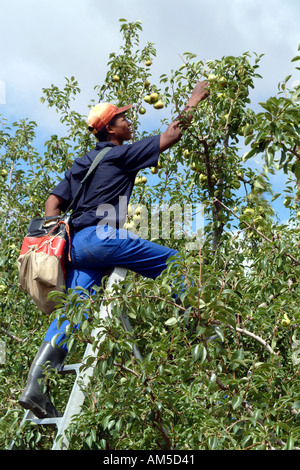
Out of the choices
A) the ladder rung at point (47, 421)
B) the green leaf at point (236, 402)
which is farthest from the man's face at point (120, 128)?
the green leaf at point (236, 402)

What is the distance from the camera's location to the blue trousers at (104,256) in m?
2.99

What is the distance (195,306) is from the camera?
2.18 m

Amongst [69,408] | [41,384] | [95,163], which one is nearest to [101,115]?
[95,163]

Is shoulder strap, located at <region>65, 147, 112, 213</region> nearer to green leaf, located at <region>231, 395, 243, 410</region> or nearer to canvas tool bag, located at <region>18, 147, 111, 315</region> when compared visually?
canvas tool bag, located at <region>18, 147, 111, 315</region>

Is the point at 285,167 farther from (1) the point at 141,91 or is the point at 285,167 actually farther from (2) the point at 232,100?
(1) the point at 141,91

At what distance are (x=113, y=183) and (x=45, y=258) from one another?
1.89ft

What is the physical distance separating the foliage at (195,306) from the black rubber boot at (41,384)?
0.30 ft

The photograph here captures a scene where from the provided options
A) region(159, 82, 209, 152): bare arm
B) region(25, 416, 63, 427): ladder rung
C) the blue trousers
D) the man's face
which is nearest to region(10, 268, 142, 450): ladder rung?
region(25, 416, 63, 427): ladder rung

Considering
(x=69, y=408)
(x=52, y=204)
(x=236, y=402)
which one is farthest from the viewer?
(x=52, y=204)

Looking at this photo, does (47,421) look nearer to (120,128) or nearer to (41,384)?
(41,384)

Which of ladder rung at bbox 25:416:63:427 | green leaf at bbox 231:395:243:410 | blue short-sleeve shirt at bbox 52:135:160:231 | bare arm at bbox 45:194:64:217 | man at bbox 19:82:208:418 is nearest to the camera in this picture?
green leaf at bbox 231:395:243:410

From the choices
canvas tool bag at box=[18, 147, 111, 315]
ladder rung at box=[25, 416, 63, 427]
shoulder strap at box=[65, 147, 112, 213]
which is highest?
shoulder strap at box=[65, 147, 112, 213]

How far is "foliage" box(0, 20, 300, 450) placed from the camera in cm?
→ 221

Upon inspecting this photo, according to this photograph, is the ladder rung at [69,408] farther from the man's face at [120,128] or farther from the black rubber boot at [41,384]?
the man's face at [120,128]
